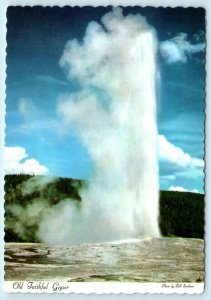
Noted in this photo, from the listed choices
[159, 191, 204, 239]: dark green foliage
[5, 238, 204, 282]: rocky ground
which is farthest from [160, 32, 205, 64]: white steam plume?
[5, 238, 204, 282]: rocky ground

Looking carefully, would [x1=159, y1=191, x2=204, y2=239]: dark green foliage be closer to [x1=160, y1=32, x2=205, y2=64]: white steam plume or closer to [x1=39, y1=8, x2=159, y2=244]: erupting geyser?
[x1=39, y1=8, x2=159, y2=244]: erupting geyser

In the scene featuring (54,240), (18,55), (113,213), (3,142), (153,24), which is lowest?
(54,240)

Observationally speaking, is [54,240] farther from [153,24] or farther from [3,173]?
[153,24]

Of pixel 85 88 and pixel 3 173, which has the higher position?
pixel 85 88

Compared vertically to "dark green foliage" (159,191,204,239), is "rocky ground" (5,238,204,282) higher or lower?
lower

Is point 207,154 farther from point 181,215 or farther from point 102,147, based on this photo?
point 102,147

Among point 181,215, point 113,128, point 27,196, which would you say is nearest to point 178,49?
point 113,128

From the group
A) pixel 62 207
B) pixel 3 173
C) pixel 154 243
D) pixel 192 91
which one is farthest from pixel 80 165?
pixel 192 91
